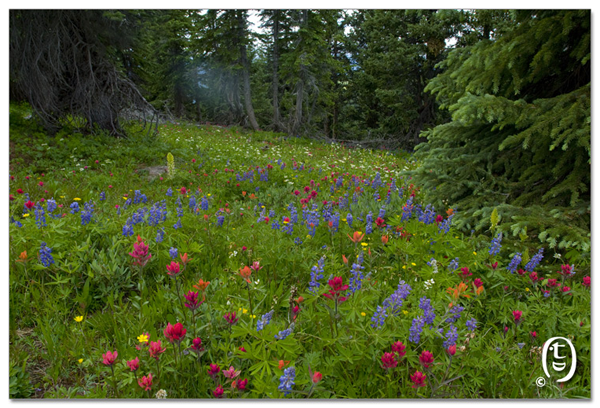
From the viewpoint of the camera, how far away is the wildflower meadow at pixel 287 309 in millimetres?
1949

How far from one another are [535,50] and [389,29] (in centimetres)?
1077

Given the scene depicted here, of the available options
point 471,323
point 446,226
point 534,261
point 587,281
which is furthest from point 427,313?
point 446,226

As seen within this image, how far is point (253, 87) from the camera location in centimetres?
2656

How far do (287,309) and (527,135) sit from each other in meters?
2.69

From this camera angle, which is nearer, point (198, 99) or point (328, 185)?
point (328, 185)

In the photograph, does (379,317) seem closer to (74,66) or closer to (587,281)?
(587,281)

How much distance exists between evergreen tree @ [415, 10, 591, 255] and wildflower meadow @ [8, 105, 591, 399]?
0.24 metres

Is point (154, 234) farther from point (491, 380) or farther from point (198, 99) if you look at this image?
point (198, 99)

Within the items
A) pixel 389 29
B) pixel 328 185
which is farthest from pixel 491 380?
pixel 389 29

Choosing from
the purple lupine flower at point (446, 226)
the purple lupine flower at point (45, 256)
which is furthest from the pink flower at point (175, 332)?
the purple lupine flower at point (446, 226)

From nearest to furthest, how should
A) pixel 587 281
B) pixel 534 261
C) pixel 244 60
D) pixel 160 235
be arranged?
1. pixel 587 281
2. pixel 534 261
3. pixel 160 235
4. pixel 244 60
